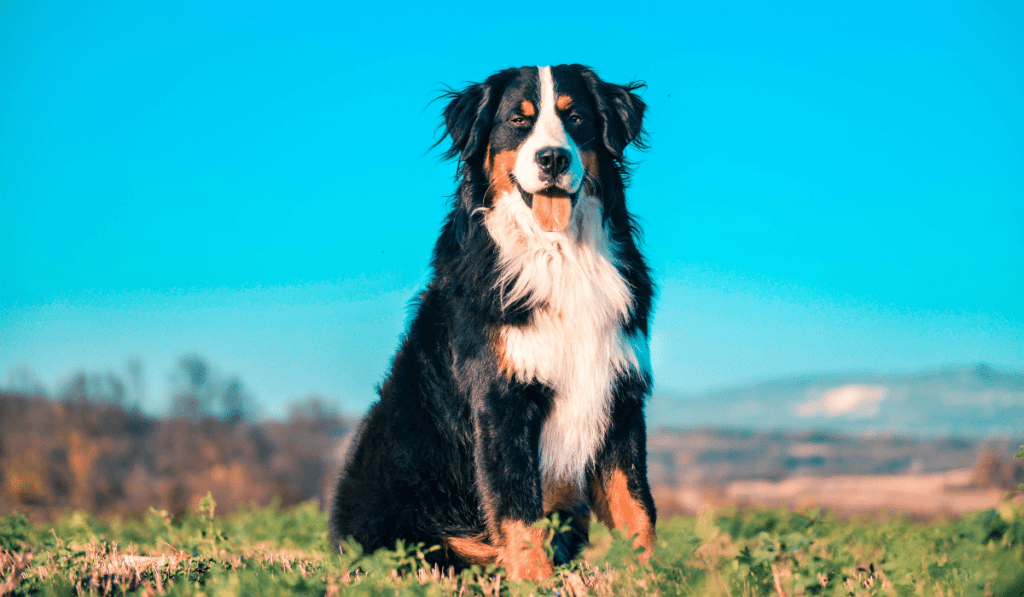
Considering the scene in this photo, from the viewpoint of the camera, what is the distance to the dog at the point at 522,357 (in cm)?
346

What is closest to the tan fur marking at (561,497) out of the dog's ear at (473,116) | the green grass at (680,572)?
the green grass at (680,572)

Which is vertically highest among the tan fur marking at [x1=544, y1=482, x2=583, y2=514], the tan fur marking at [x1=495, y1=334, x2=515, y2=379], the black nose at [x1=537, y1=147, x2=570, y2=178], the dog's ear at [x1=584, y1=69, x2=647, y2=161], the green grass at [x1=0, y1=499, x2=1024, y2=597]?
the dog's ear at [x1=584, y1=69, x2=647, y2=161]

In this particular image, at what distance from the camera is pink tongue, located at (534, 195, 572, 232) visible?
3.60 m

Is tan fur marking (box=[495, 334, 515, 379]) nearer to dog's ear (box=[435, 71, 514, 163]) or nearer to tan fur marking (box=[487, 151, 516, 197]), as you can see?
tan fur marking (box=[487, 151, 516, 197])

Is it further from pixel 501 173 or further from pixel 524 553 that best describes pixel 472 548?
pixel 501 173

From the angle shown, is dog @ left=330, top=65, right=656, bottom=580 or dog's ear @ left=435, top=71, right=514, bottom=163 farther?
dog's ear @ left=435, top=71, right=514, bottom=163

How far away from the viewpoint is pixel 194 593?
107 inches

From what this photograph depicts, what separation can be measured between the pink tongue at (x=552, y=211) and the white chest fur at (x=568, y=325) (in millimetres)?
57

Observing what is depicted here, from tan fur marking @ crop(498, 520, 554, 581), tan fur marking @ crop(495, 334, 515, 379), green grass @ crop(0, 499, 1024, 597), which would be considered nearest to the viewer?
green grass @ crop(0, 499, 1024, 597)

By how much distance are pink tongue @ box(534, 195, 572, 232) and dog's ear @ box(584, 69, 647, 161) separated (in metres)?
0.49

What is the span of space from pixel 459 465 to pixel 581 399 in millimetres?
738

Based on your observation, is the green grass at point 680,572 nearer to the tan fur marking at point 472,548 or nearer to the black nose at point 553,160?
the tan fur marking at point 472,548

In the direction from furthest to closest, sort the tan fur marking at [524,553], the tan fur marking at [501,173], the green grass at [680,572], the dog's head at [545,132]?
the tan fur marking at [501,173] < the dog's head at [545,132] < the tan fur marking at [524,553] < the green grass at [680,572]

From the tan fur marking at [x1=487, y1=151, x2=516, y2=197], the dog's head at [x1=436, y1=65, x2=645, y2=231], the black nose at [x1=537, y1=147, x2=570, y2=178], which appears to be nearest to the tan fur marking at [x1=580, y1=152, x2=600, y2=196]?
the dog's head at [x1=436, y1=65, x2=645, y2=231]
